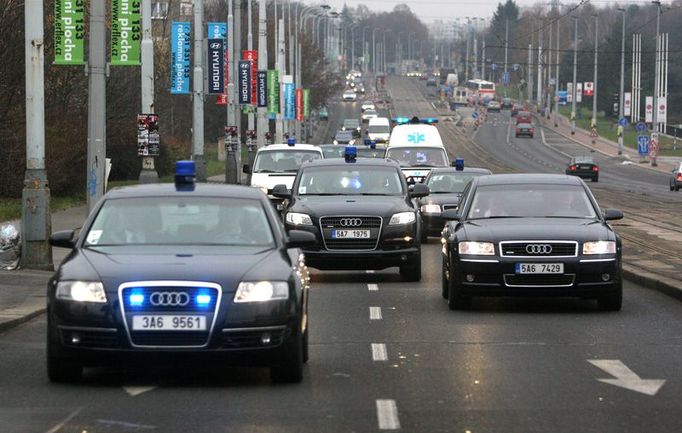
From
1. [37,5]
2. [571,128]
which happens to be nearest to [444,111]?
[571,128]

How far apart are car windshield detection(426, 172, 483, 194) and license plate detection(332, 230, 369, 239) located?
11.1 m

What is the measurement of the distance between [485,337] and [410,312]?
7.91 feet

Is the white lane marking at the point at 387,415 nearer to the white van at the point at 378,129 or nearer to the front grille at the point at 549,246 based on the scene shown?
the front grille at the point at 549,246

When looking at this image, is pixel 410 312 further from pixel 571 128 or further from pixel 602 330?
pixel 571 128

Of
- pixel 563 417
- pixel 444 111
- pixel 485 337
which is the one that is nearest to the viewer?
pixel 563 417

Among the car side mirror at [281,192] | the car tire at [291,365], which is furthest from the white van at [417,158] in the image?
the car tire at [291,365]

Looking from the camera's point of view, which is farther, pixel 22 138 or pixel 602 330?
pixel 22 138

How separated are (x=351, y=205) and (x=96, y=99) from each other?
19.1 ft

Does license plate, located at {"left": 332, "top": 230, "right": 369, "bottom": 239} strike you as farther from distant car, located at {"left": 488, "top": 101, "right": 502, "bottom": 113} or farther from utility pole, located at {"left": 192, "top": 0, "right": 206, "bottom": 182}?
distant car, located at {"left": 488, "top": 101, "right": 502, "bottom": 113}

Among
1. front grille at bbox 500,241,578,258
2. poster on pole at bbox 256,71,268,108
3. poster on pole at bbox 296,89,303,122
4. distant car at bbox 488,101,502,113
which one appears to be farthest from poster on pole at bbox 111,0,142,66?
Answer: distant car at bbox 488,101,502,113

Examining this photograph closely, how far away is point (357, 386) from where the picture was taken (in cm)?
1076

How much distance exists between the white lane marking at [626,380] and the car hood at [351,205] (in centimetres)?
819

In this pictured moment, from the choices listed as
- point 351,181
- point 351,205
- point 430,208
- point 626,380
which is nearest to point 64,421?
point 626,380

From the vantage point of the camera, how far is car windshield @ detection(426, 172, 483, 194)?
31.1 metres
